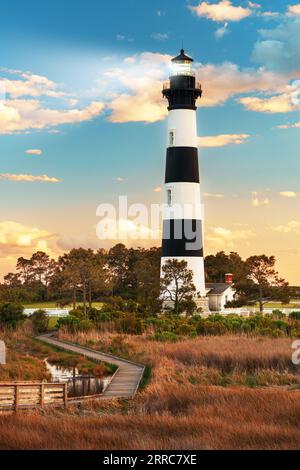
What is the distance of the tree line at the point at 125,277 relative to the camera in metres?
53.6

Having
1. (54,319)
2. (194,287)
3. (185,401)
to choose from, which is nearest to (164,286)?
(194,287)

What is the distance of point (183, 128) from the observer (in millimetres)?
45594

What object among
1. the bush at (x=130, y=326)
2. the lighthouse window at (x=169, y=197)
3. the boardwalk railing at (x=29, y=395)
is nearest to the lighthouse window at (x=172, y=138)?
the lighthouse window at (x=169, y=197)

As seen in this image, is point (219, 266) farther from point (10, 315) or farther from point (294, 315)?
point (10, 315)

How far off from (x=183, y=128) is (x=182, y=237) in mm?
6816

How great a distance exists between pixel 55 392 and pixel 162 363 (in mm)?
6921

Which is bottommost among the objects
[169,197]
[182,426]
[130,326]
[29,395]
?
[182,426]

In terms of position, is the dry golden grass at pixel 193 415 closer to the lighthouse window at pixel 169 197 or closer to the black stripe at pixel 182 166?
the lighthouse window at pixel 169 197

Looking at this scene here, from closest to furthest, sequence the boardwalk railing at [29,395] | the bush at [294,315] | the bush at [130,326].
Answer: the boardwalk railing at [29,395], the bush at [130,326], the bush at [294,315]

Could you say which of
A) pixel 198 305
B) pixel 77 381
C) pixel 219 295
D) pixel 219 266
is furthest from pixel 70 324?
pixel 219 266

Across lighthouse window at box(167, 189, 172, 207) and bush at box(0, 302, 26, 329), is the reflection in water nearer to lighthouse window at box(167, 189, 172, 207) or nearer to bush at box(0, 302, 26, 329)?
bush at box(0, 302, 26, 329)

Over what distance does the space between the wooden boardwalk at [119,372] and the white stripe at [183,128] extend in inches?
632
